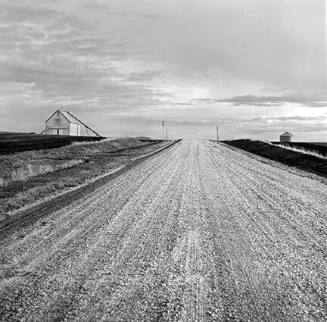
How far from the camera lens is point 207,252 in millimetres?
6188

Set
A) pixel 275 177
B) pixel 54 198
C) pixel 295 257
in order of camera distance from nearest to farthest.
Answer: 1. pixel 295 257
2. pixel 54 198
3. pixel 275 177

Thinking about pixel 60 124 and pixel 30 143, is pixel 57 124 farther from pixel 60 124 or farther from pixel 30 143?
pixel 30 143

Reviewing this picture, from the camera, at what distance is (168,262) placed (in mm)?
5676

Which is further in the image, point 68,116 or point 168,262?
point 68,116

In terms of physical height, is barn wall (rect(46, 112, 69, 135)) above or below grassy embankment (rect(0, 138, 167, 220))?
above

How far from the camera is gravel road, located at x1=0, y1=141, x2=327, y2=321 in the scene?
426 cm

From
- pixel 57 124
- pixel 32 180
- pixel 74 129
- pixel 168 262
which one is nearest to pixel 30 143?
pixel 32 180

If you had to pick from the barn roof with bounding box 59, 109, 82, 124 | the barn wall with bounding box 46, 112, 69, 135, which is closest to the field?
the barn wall with bounding box 46, 112, 69, 135

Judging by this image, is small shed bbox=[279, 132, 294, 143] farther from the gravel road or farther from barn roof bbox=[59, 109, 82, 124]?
the gravel road

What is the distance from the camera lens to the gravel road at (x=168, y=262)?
426 centimetres

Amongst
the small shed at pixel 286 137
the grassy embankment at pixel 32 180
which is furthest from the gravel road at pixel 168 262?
the small shed at pixel 286 137

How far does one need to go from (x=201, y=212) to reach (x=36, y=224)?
334 centimetres

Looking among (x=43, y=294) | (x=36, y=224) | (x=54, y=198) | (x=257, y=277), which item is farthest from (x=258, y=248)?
(x=54, y=198)

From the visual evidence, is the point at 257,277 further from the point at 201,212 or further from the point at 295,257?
the point at 201,212
